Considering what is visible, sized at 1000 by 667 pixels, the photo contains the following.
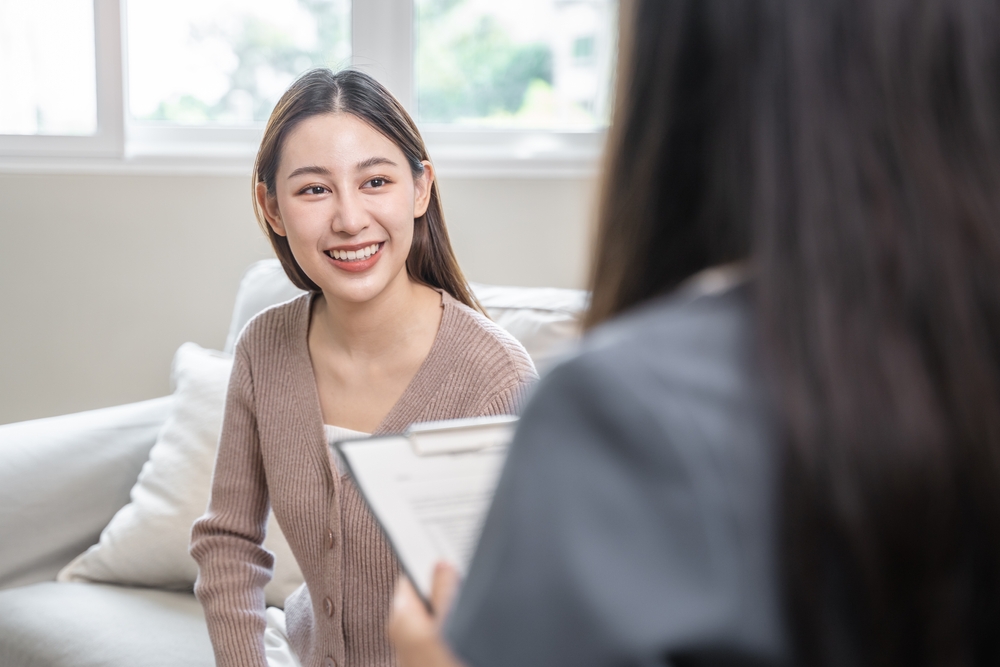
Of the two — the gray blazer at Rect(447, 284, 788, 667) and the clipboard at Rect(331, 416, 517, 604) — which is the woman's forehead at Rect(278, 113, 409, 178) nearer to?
the clipboard at Rect(331, 416, 517, 604)

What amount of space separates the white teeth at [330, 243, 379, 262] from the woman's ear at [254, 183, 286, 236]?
0.14 metres

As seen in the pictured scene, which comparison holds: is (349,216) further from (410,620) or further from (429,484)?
(410,620)

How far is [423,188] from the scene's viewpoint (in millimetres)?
1395

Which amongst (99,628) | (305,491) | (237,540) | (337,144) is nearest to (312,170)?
(337,144)

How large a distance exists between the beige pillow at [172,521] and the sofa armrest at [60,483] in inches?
2.0

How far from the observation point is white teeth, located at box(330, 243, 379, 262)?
1.31 meters

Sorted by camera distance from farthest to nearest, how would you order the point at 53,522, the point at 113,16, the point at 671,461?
the point at 113,16 → the point at 53,522 → the point at 671,461

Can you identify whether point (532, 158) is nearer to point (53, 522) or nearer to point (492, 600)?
point (53, 522)

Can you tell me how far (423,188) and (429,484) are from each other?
833mm

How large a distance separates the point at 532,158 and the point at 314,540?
4.62 ft

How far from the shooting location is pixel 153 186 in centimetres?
232

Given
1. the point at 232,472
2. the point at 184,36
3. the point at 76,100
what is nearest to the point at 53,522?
the point at 232,472

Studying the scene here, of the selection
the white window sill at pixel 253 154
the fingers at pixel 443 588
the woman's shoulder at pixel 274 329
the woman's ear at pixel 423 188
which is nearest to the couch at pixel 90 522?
the woman's ear at pixel 423 188

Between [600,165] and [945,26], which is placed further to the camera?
[600,165]
